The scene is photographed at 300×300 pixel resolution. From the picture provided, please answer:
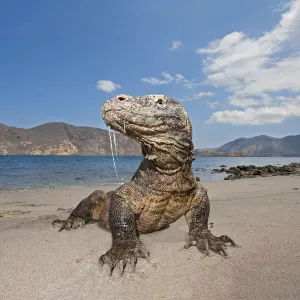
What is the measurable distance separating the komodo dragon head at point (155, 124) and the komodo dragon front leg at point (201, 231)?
2.75 ft

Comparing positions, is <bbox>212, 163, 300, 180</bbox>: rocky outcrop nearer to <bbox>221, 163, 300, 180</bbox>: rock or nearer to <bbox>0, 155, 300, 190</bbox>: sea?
<bbox>221, 163, 300, 180</bbox>: rock

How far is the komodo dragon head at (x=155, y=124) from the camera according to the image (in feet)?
14.7

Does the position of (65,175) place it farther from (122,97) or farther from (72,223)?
(122,97)

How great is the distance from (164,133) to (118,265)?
6.21 ft

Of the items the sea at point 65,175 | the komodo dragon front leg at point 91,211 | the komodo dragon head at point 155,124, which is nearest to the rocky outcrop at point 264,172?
the sea at point 65,175

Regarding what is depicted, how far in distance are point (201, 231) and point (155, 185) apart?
104 centimetres

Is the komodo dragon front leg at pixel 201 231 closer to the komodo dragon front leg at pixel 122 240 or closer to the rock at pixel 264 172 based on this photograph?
the komodo dragon front leg at pixel 122 240

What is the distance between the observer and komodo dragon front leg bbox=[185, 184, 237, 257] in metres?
4.54

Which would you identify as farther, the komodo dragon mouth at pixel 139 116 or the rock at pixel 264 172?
the rock at pixel 264 172

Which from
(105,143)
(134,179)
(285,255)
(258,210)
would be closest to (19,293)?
(134,179)

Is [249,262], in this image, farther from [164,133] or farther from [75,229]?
[75,229]

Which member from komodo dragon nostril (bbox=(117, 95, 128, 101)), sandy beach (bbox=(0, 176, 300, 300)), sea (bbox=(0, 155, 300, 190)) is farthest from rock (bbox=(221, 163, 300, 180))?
komodo dragon nostril (bbox=(117, 95, 128, 101))

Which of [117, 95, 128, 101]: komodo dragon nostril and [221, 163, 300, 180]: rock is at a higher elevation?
[117, 95, 128, 101]: komodo dragon nostril

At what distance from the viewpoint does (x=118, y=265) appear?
3.99 m
